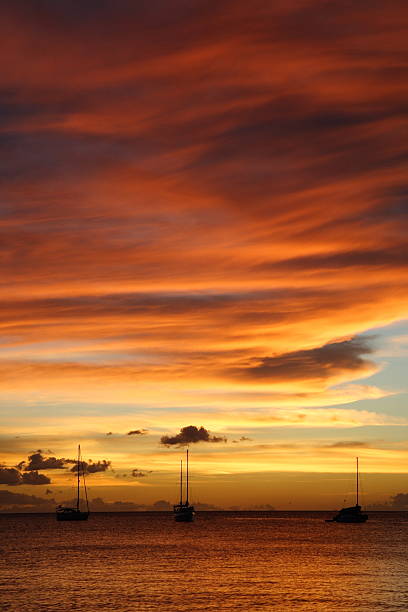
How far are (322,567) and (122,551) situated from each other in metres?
49.1

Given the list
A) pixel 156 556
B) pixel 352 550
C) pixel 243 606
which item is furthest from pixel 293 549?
pixel 243 606

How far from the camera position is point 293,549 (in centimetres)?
16562

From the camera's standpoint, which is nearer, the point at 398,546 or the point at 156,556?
the point at 156,556

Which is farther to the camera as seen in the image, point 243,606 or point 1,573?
point 1,573

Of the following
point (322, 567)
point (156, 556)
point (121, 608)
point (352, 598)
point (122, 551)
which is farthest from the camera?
point (122, 551)

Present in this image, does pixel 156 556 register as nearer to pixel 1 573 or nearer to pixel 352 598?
pixel 1 573

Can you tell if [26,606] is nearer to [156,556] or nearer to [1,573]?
[1,573]

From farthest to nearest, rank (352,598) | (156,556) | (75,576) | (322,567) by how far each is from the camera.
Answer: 1. (156,556)
2. (322,567)
3. (75,576)
4. (352,598)

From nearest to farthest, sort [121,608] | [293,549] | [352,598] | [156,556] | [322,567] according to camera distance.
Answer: [121,608]
[352,598]
[322,567]
[156,556]
[293,549]

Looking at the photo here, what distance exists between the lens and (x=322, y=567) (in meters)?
121

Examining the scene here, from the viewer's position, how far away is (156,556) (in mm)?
141375

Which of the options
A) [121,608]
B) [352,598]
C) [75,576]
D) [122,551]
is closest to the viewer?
[121,608]

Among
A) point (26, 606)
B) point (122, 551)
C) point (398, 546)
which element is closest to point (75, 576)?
point (26, 606)

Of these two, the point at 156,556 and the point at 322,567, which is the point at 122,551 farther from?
the point at 322,567
